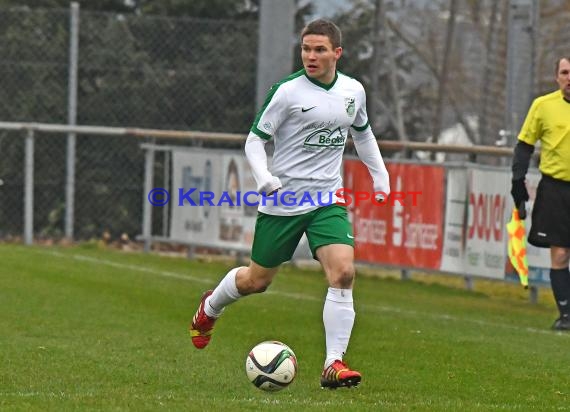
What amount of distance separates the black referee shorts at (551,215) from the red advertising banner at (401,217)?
3166 mm

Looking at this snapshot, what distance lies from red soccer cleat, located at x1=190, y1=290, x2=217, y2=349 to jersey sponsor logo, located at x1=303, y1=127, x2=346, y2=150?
1.20 metres

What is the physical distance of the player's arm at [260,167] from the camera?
7945 mm

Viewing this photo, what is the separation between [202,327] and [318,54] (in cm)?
184

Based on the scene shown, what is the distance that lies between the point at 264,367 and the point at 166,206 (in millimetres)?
10554

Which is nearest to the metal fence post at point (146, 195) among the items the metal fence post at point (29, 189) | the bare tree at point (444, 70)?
the metal fence post at point (29, 189)

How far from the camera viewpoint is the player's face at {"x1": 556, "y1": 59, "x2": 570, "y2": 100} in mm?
11172

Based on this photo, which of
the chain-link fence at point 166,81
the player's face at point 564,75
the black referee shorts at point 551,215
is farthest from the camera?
the chain-link fence at point 166,81

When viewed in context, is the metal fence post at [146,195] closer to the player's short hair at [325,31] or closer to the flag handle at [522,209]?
the flag handle at [522,209]

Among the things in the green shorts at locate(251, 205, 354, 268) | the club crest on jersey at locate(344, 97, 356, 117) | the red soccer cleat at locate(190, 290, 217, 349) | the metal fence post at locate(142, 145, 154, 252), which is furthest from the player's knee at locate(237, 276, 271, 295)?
the metal fence post at locate(142, 145, 154, 252)

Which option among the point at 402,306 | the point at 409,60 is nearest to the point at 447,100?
the point at 409,60

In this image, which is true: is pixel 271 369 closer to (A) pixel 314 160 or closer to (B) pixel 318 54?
(A) pixel 314 160

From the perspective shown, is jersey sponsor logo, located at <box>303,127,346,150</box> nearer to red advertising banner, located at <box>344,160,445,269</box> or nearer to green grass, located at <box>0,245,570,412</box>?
green grass, located at <box>0,245,570,412</box>

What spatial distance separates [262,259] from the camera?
852 centimetres

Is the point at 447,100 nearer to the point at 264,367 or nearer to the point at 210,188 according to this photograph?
the point at 210,188
